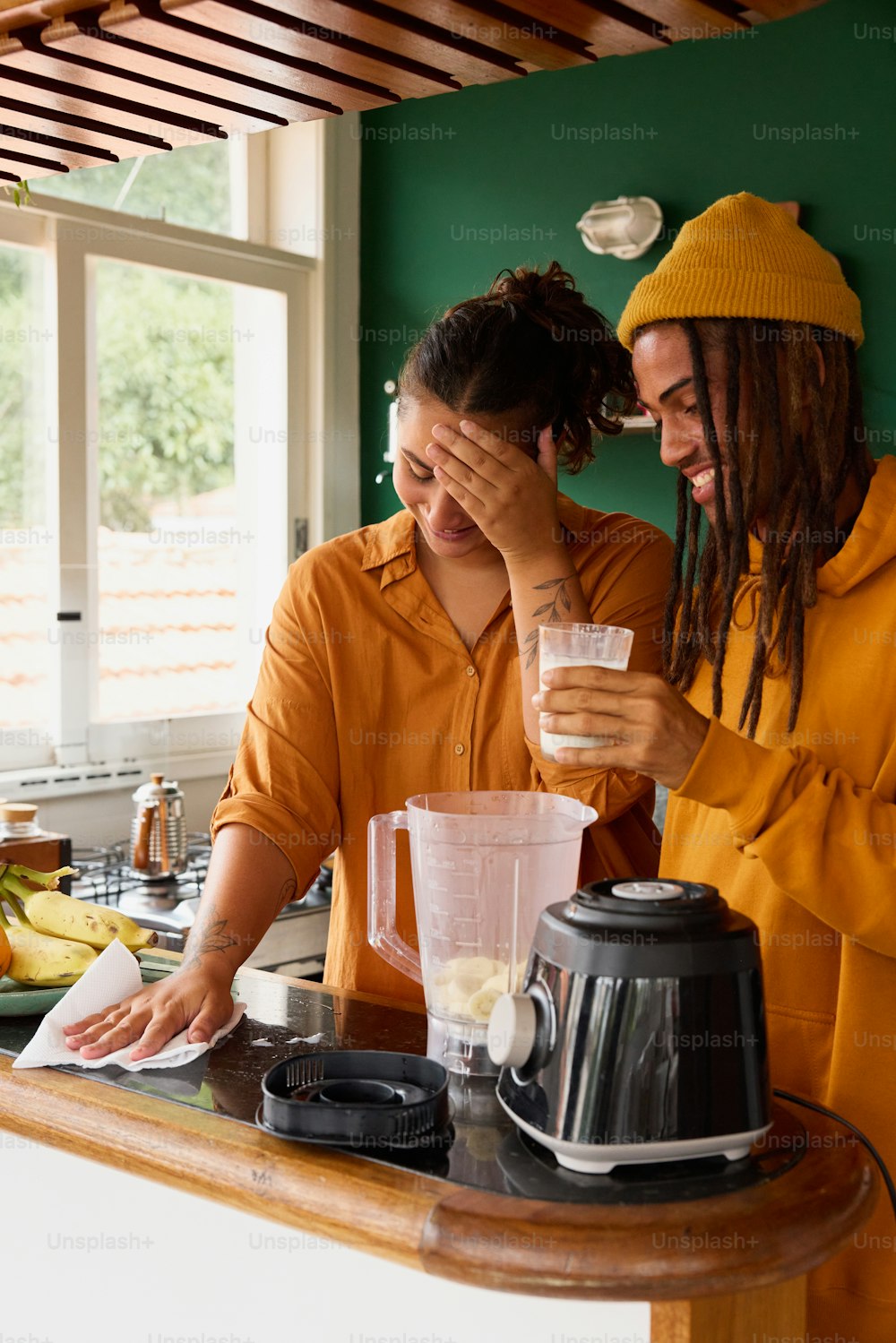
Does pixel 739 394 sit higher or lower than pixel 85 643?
higher

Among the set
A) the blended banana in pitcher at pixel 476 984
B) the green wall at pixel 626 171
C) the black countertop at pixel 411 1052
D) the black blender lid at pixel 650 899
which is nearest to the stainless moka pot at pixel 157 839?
the green wall at pixel 626 171

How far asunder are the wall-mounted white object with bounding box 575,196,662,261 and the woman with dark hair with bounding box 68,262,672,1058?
7.14 feet

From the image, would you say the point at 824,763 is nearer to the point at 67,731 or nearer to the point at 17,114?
the point at 17,114

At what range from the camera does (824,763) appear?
1.47 meters

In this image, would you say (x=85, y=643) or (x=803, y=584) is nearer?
(x=803, y=584)

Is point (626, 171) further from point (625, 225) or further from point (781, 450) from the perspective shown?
point (781, 450)

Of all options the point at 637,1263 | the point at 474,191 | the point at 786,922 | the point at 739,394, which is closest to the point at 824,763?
the point at 786,922

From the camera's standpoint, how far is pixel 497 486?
66.1 inches

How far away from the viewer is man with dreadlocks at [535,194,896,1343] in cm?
142

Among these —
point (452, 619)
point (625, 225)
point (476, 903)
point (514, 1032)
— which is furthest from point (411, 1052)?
point (625, 225)

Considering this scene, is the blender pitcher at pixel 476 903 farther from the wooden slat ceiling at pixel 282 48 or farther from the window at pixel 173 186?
the window at pixel 173 186

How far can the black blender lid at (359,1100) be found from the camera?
118 cm

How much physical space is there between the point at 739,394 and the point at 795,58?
2685 mm

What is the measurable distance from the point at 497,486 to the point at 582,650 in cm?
39
